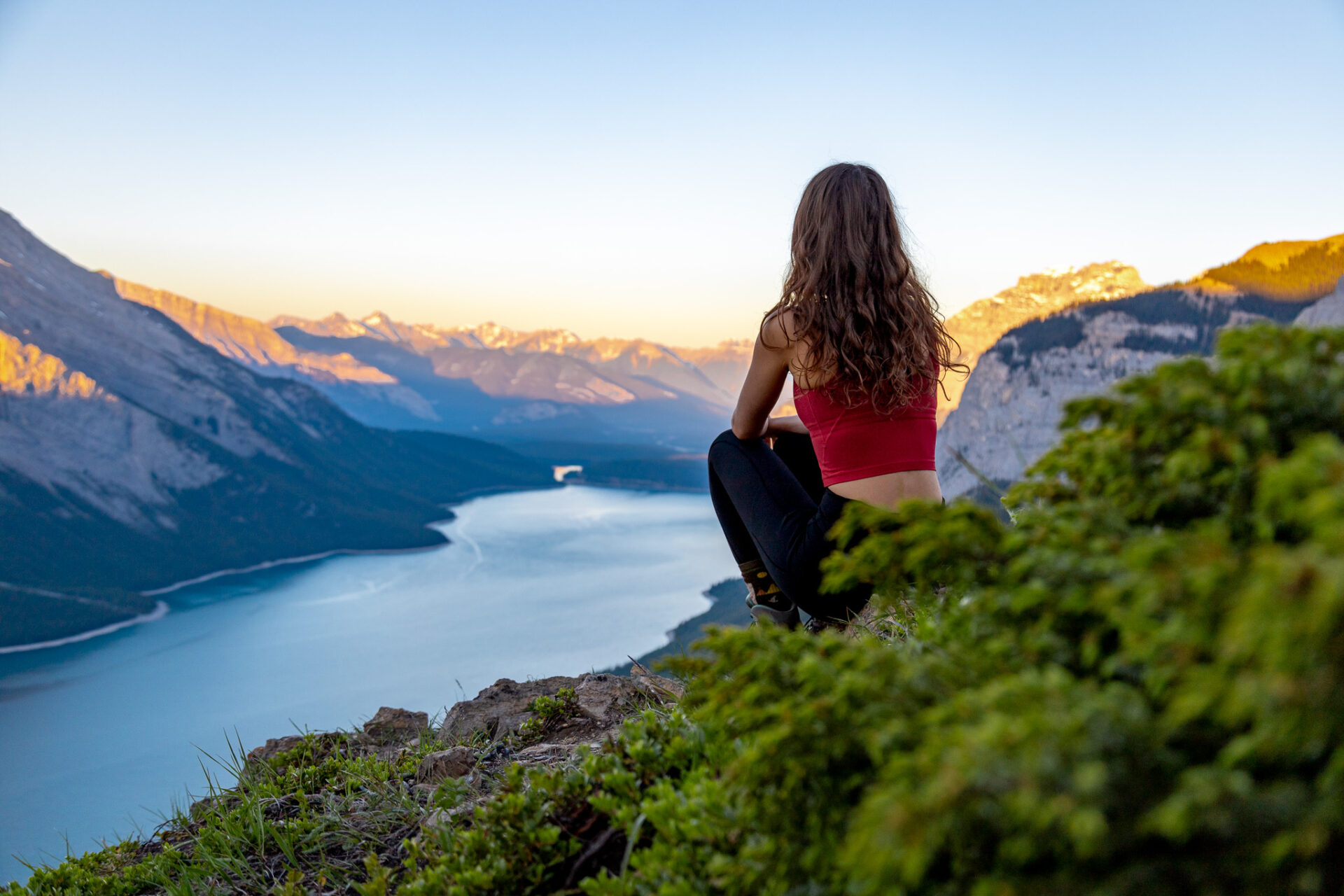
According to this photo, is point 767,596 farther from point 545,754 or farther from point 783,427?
point 545,754

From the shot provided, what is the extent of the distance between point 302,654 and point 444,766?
70371 millimetres

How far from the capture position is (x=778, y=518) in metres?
3.43

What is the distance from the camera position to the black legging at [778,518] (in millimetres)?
3279

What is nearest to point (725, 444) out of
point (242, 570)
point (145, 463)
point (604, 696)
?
point (604, 696)

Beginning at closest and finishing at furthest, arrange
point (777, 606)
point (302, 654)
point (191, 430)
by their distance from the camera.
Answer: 1. point (777, 606)
2. point (302, 654)
3. point (191, 430)

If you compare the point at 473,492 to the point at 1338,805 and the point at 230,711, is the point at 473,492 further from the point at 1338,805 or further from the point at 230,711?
the point at 1338,805


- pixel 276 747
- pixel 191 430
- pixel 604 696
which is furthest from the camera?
pixel 191 430

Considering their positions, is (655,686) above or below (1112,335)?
below

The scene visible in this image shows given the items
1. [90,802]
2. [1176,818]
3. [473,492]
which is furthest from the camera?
[473,492]

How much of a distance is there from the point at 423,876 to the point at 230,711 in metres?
62.8

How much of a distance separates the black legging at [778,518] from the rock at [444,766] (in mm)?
1455

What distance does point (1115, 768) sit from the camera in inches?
32.1

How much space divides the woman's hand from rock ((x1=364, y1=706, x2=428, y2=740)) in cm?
245

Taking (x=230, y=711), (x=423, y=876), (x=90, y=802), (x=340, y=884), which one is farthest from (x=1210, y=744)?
(x=230, y=711)
